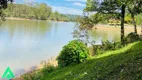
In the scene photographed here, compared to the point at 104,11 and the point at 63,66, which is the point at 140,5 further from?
the point at 63,66

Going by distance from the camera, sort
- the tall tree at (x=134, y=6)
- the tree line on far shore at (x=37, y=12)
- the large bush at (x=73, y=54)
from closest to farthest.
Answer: the large bush at (x=73, y=54), the tall tree at (x=134, y=6), the tree line on far shore at (x=37, y=12)

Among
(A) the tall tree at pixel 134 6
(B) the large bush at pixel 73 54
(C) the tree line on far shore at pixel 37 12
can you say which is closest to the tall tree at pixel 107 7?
(A) the tall tree at pixel 134 6

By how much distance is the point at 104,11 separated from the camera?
95.9ft

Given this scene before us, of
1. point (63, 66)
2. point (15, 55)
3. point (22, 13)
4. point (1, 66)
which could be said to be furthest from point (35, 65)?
point (22, 13)

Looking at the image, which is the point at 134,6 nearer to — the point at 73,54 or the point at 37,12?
the point at 73,54

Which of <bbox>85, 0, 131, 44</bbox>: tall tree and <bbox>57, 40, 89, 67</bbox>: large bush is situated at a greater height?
<bbox>85, 0, 131, 44</bbox>: tall tree

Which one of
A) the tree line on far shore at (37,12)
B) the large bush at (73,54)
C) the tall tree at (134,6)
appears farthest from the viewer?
the tree line on far shore at (37,12)

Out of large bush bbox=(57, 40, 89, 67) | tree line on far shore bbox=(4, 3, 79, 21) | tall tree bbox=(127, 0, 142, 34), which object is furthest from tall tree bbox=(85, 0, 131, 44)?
tree line on far shore bbox=(4, 3, 79, 21)

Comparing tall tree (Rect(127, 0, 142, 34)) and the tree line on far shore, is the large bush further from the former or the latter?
the tree line on far shore

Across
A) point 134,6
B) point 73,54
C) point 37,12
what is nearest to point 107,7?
point 134,6

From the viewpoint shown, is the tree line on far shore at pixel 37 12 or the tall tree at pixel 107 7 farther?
the tree line on far shore at pixel 37 12

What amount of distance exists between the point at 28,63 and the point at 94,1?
9692mm

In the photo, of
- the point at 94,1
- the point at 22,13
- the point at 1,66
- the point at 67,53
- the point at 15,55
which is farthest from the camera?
the point at 22,13

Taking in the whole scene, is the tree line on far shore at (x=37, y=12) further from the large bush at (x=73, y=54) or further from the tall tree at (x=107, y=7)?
the large bush at (x=73, y=54)
